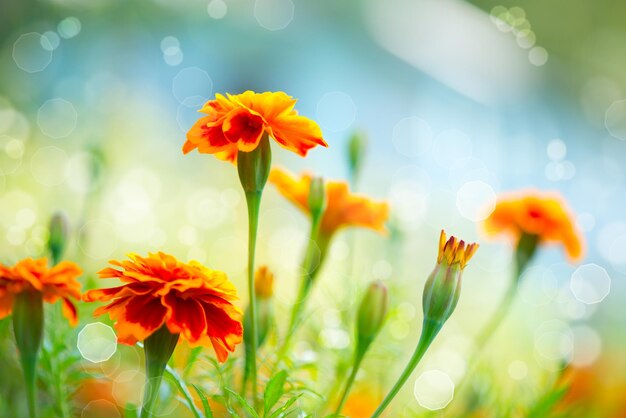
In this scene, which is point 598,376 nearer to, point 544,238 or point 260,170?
point 544,238

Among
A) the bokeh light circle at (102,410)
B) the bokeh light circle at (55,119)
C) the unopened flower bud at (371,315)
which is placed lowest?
the bokeh light circle at (102,410)

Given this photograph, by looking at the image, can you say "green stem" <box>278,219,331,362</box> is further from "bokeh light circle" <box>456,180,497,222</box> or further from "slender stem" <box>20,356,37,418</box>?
"bokeh light circle" <box>456,180,497,222</box>

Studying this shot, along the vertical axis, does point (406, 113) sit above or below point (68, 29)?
above

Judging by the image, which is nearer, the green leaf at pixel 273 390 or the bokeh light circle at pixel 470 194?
the green leaf at pixel 273 390

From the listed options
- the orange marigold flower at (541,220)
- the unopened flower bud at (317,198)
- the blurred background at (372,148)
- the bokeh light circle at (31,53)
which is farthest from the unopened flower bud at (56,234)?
the bokeh light circle at (31,53)

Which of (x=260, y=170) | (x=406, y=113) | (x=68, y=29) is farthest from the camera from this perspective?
(x=406, y=113)

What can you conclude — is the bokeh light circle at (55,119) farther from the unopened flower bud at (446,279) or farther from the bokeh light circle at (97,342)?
the unopened flower bud at (446,279)

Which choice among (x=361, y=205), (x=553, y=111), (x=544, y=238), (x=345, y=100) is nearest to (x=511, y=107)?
(x=553, y=111)
